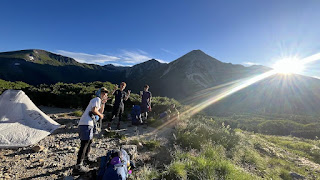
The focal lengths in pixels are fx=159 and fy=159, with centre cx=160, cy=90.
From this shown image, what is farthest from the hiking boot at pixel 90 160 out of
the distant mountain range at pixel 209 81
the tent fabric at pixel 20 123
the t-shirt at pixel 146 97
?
the distant mountain range at pixel 209 81

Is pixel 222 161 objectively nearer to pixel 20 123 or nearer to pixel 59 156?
pixel 59 156

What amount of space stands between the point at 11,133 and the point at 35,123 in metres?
0.76

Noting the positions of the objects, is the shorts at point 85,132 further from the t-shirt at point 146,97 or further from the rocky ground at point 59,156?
the t-shirt at point 146,97

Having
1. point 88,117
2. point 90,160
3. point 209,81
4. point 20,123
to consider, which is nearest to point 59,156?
point 90,160

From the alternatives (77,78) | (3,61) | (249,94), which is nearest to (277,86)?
(249,94)

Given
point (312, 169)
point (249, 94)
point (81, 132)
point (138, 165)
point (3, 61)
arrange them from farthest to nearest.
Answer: point (3, 61) → point (249, 94) → point (312, 169) → point (138, 165) → point (81, 132)

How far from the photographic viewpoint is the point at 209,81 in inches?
3305

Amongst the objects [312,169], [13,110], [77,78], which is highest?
[77,78]

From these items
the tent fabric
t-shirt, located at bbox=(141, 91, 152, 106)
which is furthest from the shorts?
t-shirt, located at bbox=(141, 91, 152, 106)

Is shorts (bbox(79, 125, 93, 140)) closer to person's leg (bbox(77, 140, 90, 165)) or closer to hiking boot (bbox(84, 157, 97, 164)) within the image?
person's leg (bbox(77, 140, 90, 165))

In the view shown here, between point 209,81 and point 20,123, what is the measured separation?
84542 millimetres

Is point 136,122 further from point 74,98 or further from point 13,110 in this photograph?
point 74,98

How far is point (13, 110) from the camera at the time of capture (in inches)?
226

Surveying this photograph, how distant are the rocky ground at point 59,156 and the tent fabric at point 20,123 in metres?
0.30
